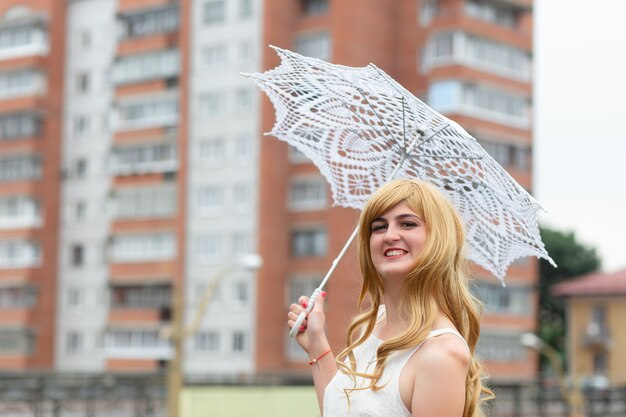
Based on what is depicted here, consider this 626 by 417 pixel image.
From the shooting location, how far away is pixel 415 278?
370 cm

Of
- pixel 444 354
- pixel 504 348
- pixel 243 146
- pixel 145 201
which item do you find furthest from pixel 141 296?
pixel 444 354

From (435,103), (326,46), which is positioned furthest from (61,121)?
(435,103)

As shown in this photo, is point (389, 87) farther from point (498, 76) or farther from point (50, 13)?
point (50, 13)

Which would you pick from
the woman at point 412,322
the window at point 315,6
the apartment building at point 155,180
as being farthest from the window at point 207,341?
the woman at point 412,322

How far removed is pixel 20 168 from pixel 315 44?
1822 cm

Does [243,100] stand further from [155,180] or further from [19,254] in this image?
[19,254]

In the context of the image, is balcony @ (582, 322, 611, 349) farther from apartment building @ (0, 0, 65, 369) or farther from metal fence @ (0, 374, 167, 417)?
metal fence @ (0, 374, 167, 417)

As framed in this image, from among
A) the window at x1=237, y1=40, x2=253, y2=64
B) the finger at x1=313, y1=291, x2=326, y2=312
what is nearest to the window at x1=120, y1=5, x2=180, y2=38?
the window at x1=237, y1=40, x2=253, y2=64

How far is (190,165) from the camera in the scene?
5712cm

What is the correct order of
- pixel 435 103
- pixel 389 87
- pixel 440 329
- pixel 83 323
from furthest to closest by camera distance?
pixel 83 323, pixel 435 103, pixel 389 87, pixel 440 329

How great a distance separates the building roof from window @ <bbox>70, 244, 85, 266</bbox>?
27622 mm

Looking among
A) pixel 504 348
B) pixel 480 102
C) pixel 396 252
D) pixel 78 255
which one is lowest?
pixel 504 348

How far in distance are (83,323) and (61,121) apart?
1092 cm

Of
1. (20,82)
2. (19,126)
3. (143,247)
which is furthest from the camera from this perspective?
(20,82)
